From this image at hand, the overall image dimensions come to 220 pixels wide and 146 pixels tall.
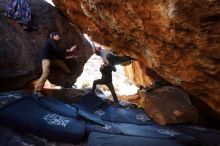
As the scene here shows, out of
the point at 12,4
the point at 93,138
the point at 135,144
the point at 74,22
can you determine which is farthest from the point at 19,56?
the point at 135,144

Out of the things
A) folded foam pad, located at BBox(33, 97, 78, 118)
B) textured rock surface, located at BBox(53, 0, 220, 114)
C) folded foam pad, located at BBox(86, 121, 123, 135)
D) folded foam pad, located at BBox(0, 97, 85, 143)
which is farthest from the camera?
folded foam pad, located at BBox(33, 97, 78, 118)

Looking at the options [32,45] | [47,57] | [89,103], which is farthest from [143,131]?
[32,45]

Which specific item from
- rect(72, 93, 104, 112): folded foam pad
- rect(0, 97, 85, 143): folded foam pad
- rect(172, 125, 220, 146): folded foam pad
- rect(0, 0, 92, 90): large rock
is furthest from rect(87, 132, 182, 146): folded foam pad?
rect(0, 0, 92, 90): large rock

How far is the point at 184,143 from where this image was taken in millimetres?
6156

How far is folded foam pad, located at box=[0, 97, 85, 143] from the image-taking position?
5754mm

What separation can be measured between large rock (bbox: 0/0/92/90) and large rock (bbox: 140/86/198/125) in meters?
3.19

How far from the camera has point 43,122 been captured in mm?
5941

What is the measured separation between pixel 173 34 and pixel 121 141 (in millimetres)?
2414

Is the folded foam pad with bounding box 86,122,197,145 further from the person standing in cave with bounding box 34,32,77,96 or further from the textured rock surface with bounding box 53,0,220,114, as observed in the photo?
the person standing in cave with bounding box 34,32,77,96

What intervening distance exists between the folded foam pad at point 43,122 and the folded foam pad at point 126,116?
133cm

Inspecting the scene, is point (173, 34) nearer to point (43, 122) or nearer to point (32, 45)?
point (43, 122)

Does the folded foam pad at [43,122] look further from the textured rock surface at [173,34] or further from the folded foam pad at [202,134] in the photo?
the folded foam pad at [202,134]

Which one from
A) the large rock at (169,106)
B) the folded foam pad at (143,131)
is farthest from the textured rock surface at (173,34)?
the folded foam pad at (143,131)

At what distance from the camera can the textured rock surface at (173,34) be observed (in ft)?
15.8
